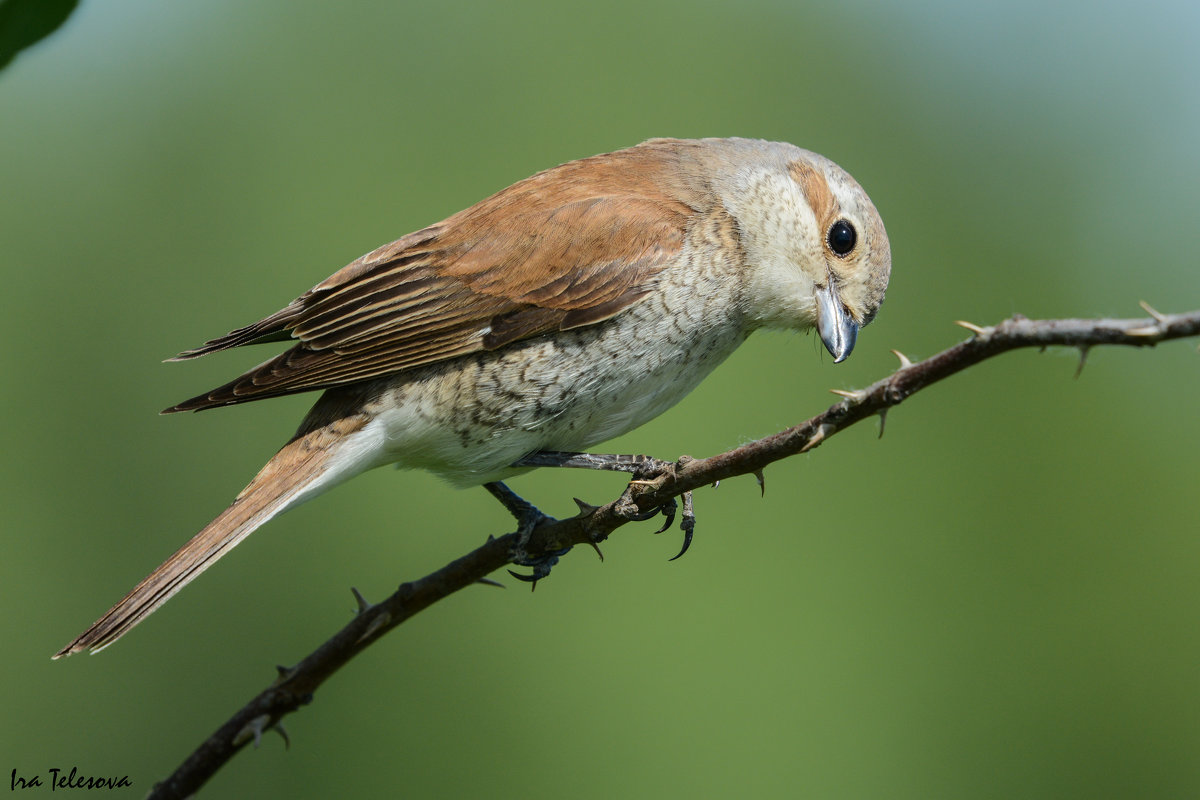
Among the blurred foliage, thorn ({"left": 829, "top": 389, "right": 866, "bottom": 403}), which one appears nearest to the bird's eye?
thorn ({"left": 829, "top": 389, "right": 866, "bottom": 403})

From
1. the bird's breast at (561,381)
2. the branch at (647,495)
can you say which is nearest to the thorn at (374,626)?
the branch at (647,495)

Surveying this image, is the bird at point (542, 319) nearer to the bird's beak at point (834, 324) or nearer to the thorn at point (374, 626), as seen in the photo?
the bird's beak at point (834, 324)

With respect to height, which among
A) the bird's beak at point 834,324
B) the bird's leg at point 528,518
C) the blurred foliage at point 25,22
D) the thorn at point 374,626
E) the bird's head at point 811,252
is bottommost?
the bird's leg at point 528,518

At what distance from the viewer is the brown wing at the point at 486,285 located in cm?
302

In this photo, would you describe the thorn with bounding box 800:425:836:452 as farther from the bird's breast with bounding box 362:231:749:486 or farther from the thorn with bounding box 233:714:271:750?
the bird's breast with bounding box 362:231:749:486

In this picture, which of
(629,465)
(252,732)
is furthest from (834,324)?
(252,732)

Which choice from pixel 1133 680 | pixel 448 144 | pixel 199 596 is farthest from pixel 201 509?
pixel 1133 680

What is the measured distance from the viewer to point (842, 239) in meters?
3.30

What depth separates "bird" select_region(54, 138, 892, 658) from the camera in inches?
118

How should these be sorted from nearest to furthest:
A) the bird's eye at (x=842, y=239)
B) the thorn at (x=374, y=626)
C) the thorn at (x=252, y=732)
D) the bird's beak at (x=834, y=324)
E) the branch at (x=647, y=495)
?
the branch at (x=647, y=495) → the thorn at (x=252, y=732) → the thorn at (x=374, y=626) → the bird's beak at (x=834, y=324) → the bird's eye at (x=842, y=239)

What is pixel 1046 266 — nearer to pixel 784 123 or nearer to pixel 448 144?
pixel 784 123

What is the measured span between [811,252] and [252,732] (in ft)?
6.94

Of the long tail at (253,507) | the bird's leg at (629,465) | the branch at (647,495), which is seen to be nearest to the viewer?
the branch at (647,495)

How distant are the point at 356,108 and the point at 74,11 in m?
7.53
